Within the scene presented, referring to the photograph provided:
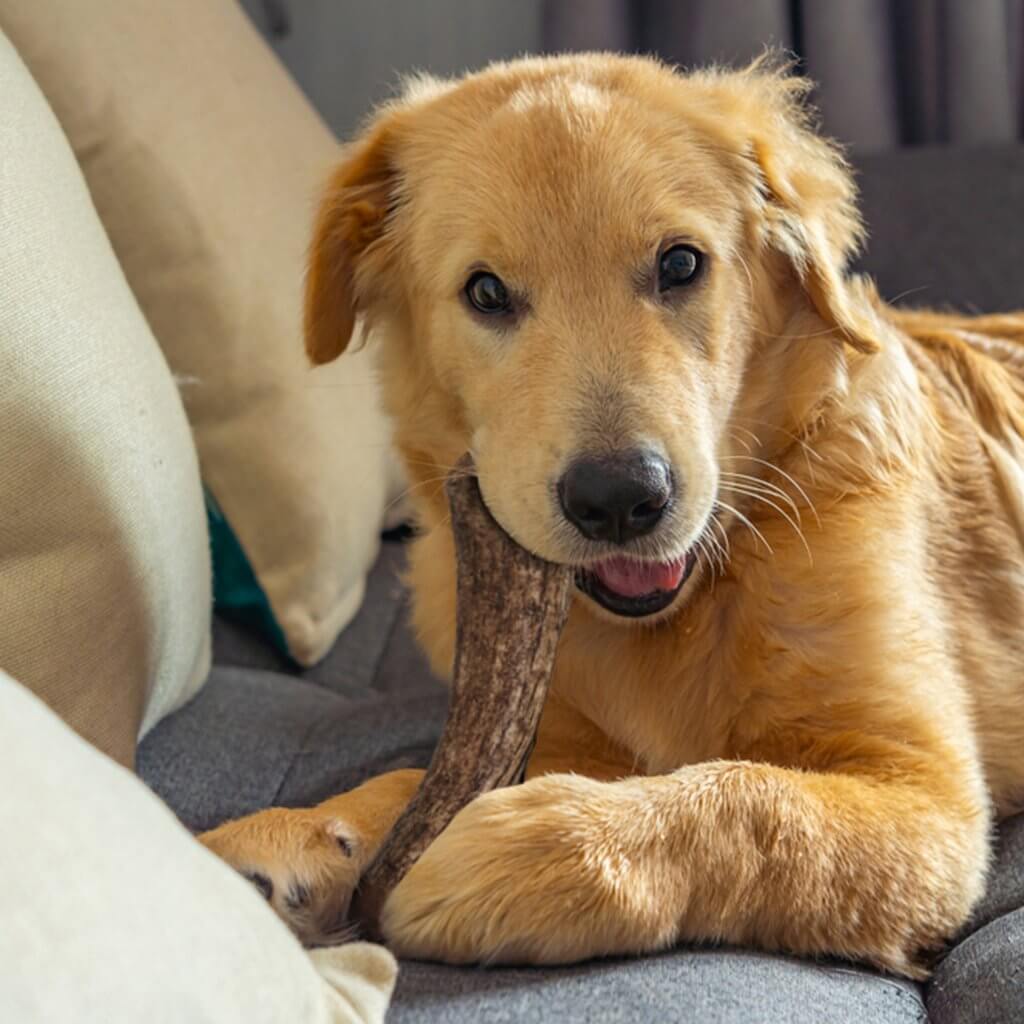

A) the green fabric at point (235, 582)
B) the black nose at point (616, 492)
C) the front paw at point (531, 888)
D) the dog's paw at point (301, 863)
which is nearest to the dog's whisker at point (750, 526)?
the black nose at point (616, 492)

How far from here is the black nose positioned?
4.10ft

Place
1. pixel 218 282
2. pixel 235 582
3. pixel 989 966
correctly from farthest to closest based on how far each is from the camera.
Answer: pixel 235 582 → pixel 218 282 → pixel 989 966

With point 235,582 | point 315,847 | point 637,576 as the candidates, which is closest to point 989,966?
point 637,576

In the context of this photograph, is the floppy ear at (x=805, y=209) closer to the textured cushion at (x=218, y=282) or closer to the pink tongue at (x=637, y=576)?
the pink tongue at (x=637, y=576)

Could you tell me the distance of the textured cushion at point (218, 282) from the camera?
74.7 inches

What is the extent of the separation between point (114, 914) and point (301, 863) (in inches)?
20.7

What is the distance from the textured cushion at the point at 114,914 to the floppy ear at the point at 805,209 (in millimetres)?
991

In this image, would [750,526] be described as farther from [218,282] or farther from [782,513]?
[218,282]

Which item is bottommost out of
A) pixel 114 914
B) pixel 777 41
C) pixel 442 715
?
pixel 442 715

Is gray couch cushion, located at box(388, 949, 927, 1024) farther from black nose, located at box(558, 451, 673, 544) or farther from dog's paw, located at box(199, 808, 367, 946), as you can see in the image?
black nose, located at box(558, 451, 673, 544)

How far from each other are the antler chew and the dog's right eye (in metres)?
0.32

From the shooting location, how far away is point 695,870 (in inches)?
45.0

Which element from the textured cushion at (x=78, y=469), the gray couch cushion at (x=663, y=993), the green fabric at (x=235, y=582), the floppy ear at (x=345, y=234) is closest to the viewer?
the gray couch cushion at (x=663, y=993)

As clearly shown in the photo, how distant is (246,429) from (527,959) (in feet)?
3.67
